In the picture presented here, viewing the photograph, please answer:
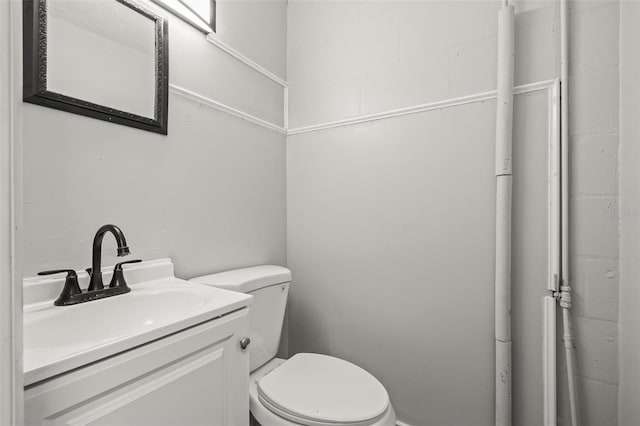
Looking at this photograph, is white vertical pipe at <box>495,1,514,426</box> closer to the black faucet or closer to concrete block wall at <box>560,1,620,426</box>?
concrete block wall at <box>560,1,620,426</box>

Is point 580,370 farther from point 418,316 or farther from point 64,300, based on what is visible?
point 64,300

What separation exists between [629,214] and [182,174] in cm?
157

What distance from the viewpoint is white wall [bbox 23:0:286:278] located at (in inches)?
32.9

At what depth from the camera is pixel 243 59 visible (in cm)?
142

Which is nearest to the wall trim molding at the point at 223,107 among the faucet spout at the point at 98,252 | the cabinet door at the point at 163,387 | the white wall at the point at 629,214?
the faucet spout at the point at 98,252

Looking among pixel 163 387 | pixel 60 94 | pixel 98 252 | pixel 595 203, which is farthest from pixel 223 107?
pixel 595 203

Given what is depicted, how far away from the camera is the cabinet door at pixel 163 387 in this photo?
0.50 m

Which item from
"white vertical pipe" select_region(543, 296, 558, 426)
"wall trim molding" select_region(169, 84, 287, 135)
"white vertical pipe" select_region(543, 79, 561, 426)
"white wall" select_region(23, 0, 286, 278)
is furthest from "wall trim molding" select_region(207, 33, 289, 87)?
"white vertical pipe" select_region(543, 296, 558, 426)

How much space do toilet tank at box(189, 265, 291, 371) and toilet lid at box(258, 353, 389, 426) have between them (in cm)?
11

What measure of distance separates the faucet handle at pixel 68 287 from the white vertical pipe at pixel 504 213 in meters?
1.40

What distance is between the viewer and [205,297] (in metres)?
0.88

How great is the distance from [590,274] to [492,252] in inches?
11.9

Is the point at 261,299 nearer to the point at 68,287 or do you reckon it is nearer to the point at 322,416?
the point at 322,416

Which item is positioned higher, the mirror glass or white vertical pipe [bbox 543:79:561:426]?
the mirror glass
